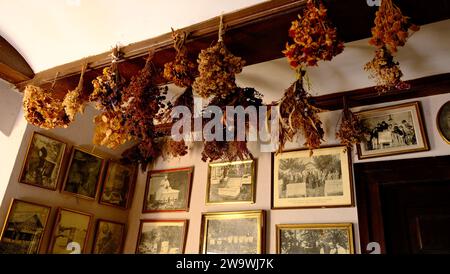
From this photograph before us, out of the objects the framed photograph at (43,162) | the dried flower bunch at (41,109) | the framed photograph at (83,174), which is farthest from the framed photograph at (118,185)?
the dried flower bunch at (41,109)

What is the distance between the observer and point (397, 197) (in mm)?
2033

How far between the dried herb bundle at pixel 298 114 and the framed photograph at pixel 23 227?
1.70 m

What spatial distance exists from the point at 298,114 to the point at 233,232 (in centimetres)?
105

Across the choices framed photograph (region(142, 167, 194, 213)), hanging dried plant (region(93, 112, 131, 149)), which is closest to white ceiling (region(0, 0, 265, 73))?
hanging dried plant (region(93, 112, 131, 149))

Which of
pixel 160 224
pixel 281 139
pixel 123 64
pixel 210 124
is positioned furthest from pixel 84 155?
pixel 281 139

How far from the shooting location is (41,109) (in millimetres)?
1908

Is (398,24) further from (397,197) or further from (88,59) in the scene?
(88,59)

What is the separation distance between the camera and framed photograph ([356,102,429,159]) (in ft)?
6.55

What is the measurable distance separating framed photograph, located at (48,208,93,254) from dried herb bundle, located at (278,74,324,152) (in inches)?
64.9

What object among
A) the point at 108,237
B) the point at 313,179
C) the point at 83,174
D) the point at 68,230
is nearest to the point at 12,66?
the point at 83,174

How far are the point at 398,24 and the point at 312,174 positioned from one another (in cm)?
126

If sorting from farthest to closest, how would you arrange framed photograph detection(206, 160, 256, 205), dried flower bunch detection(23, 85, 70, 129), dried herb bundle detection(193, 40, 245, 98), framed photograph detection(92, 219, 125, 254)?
framed photograph detection(92, 219, 125, 254) → framed photograph detection(206, 160, 256, 205) → dried flower bunch detection(23, 85, 70, 129) → dried herb bundle detection(193, 40, 245, 98)

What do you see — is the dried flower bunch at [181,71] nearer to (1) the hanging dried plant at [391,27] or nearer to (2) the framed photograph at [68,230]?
(1) the hanging dried plant at [391,27]

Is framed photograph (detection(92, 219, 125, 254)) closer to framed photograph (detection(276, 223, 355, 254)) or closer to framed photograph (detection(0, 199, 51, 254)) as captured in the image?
framed photograph (detection(0, 199, 51, 254))
